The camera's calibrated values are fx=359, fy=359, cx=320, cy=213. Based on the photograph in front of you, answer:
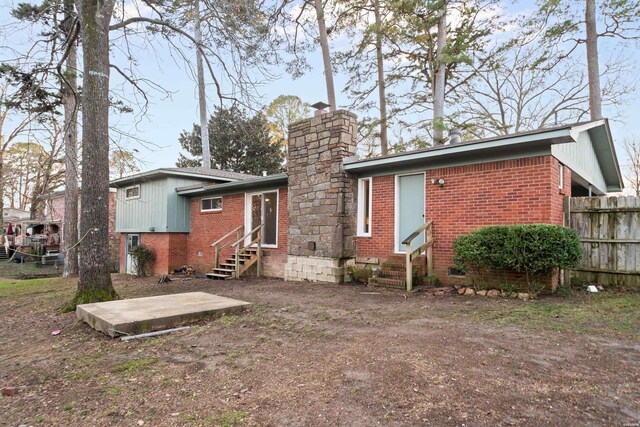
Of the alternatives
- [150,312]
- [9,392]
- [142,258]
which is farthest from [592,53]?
[142,258]

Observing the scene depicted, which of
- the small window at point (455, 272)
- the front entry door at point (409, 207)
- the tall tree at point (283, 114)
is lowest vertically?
the small window at point (455, 272)

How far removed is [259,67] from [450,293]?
6.14 meters

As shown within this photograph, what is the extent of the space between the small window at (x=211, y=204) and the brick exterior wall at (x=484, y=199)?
6920 mm

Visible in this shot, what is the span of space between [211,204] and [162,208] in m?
2.09

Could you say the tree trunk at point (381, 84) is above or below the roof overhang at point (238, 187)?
above

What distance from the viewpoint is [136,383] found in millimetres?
3021

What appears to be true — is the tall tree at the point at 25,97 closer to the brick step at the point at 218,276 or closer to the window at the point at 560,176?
the brick step at the point at 218,276

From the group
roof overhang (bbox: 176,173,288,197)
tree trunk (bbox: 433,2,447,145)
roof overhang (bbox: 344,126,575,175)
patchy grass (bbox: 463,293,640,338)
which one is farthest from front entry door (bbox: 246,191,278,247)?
tree trunk (bbox: 433,2,447,145)

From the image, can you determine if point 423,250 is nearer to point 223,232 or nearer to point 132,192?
point 223,232

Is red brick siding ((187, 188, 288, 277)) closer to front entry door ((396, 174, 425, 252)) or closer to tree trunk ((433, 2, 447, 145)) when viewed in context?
front entry door ((396, 174, 425, 252))

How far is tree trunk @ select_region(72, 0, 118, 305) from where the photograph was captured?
243 inches

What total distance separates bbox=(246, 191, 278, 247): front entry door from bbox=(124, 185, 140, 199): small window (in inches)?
254

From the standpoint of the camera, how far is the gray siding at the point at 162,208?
45.0ft

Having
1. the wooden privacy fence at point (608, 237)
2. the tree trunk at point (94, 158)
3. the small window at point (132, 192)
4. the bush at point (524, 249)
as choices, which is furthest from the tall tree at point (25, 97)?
the wooden privacy fence at point (608, 237)
